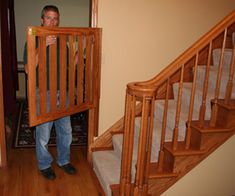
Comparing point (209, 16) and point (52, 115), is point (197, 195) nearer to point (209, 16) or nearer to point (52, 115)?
point (52, 115)

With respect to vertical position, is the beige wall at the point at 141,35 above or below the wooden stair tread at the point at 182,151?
above

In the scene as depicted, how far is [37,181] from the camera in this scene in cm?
266

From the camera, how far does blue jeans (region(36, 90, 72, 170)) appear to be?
2.66 meters

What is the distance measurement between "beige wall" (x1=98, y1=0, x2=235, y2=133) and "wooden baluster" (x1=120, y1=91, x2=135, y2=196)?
99 cm

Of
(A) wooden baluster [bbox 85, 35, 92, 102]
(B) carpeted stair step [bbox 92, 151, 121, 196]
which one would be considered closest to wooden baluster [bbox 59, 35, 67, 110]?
(A) wooden baluster [bbox 85, 35, 92, 102]

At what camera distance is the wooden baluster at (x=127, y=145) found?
1.95m

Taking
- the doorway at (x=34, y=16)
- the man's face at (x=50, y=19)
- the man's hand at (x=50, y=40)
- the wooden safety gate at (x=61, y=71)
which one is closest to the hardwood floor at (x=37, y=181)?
the wooden safety gate at (x=61, y=71)

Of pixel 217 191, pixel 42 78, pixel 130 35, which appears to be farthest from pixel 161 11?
pixel 217 191

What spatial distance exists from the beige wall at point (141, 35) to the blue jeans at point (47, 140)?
1.36 ft

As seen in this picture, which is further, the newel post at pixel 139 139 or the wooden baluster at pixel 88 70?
the wooden baluster at pixel 88 70

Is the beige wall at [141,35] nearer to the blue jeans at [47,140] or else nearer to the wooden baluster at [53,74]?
the blue jeans at [47,140]

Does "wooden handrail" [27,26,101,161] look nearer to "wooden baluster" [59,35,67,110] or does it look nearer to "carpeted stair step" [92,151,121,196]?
"wooden baluster" [59,35,67,110]

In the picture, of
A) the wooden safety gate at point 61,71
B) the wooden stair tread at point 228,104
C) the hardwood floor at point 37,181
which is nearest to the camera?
the wooden stair tread at point 228,104

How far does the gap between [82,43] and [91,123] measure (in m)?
0.84
